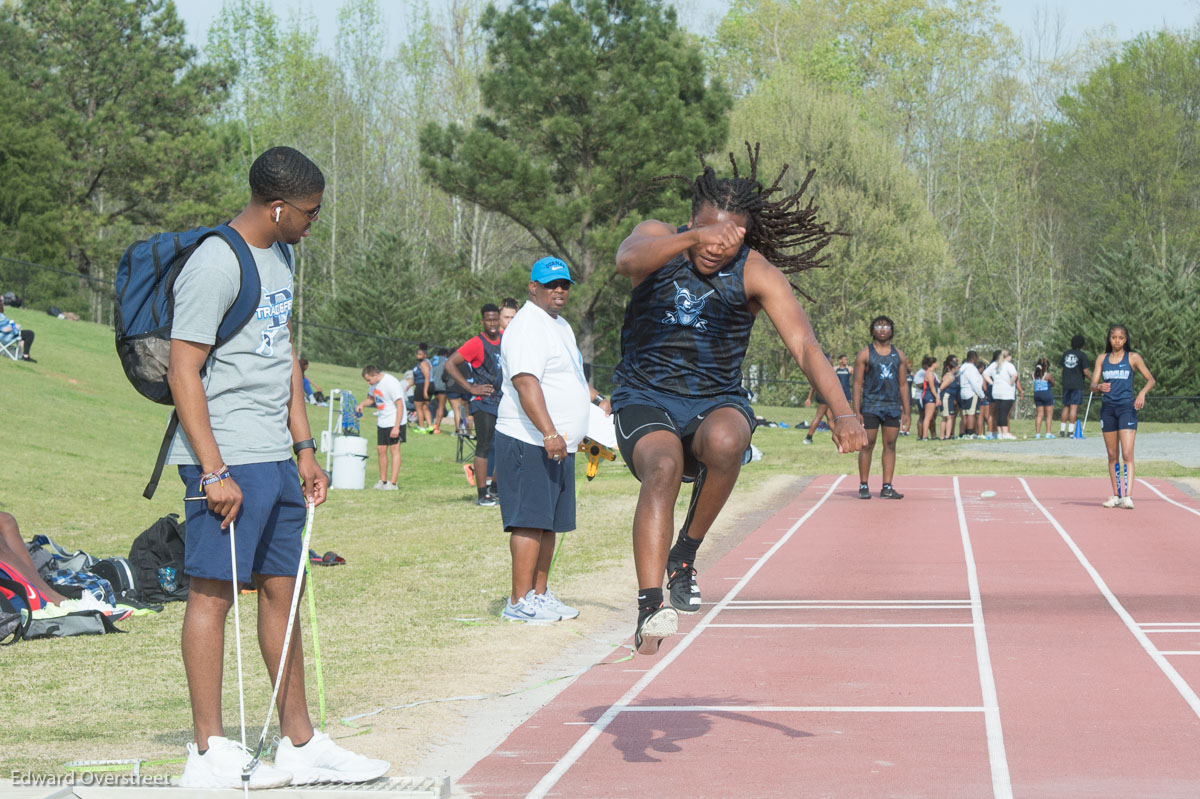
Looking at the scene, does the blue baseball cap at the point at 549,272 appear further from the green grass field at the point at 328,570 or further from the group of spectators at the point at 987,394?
the group of spectators at the point at 987,394

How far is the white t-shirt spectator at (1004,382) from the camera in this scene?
1122 inches

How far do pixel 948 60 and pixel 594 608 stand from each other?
5271cm

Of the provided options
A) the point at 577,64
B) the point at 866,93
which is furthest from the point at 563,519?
the point at 866,93

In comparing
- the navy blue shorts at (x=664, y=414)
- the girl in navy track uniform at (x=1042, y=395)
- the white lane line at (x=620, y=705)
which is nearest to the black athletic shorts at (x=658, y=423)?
the navy blue shorts at (x=664, y=414)

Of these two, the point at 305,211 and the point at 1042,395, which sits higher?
the point at 305,211

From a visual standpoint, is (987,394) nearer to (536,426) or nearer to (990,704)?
(536,426)

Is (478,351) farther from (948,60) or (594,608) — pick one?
(948,60)

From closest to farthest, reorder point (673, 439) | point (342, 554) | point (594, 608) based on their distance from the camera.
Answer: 1. point (673, 439)
2. point (594, 608)
3. point (342, 554)

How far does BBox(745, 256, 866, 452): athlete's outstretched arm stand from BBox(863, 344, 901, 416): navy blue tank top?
9902mm

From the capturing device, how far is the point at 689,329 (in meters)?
5.54

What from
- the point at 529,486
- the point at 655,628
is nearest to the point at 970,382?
the point at 529,486

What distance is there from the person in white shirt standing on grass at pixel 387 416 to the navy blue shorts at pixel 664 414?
11961 millimetres

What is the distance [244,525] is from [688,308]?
195 centimetres

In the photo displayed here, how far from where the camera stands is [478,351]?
1412cm
